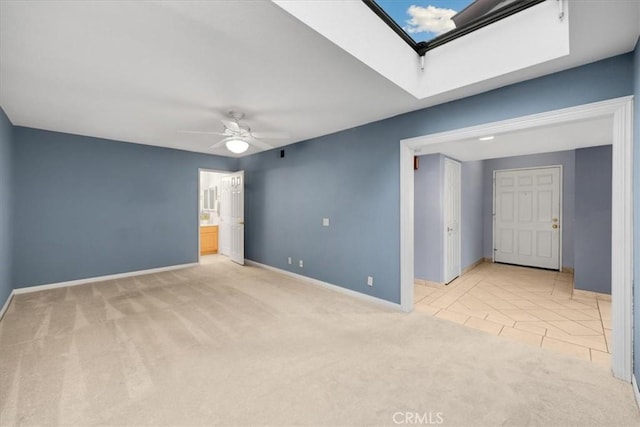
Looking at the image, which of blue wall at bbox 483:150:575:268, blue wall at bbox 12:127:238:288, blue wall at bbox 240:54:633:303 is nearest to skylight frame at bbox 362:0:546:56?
blue wall at bbox 240:54:633:303

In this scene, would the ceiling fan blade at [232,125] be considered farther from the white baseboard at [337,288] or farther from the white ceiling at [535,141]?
the white baseboard at [337,288]

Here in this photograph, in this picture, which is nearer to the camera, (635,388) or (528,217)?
(635,388)

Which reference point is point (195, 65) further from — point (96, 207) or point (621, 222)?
point (96, 207)

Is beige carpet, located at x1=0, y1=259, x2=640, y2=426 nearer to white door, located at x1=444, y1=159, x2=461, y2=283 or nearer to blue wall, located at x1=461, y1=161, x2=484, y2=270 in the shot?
white door, located at x1=444, y1=159, x2=461, y2=283

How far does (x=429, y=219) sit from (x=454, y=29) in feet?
9.36

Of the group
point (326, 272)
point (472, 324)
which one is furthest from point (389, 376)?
point (326, 272)

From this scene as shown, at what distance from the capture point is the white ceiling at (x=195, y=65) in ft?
5.46

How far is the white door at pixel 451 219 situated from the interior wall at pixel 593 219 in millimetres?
1622

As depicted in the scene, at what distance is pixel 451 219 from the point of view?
4.82 metres

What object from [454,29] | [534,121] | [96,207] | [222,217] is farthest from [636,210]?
[222,217]

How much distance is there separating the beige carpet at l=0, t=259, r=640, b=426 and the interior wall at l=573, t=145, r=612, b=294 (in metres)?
2.39

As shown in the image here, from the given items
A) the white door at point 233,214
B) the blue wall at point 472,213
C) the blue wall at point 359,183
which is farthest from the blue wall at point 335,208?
the blue wall at point 472,213

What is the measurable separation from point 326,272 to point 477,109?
9.71 feet

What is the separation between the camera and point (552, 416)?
5.59 feet
